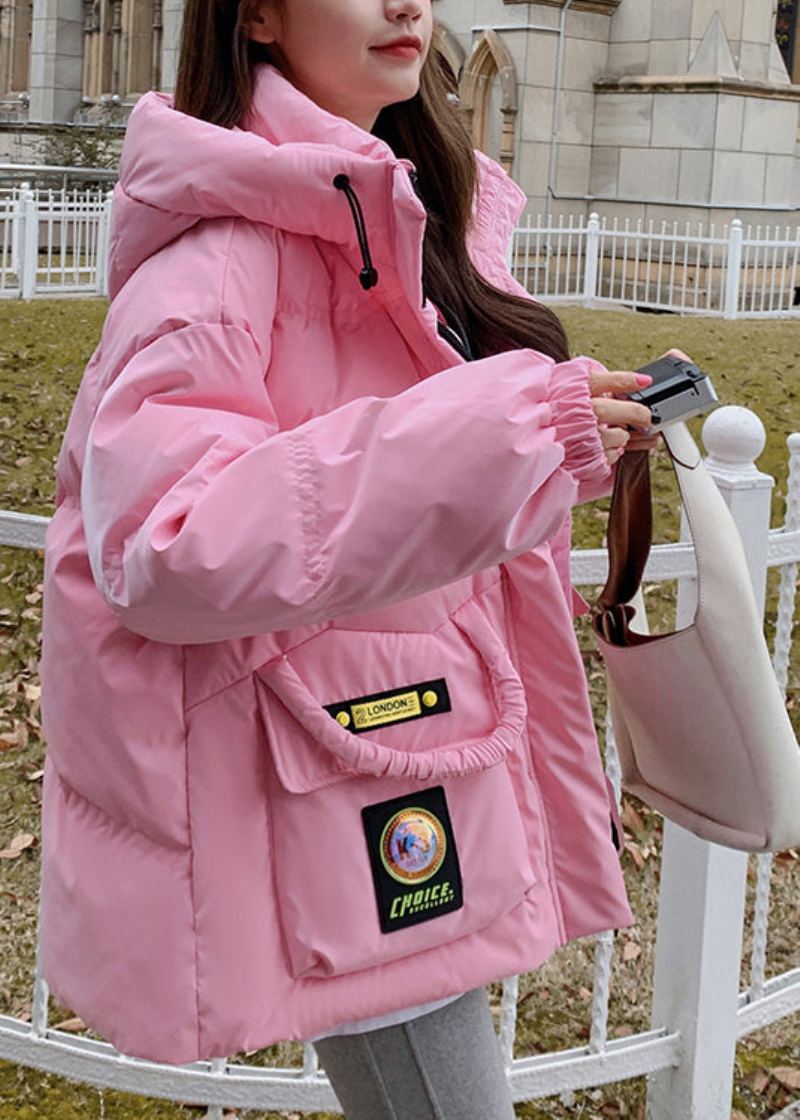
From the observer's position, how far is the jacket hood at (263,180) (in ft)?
5.55

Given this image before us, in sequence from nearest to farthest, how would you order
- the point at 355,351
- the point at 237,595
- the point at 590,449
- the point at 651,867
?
the point at 237,595, the point at 590,449, the point at 355,351, the point at 651,867

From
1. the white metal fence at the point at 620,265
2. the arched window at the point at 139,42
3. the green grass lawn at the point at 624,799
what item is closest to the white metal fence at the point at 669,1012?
the green grass lawn at the point at 624,799

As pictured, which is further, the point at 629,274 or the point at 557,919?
the point at 629,274

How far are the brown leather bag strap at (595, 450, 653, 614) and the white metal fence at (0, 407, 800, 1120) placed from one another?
786 millimetres

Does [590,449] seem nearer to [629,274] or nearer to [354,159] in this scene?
[354,159]

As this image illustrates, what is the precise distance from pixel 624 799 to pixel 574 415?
4640mm

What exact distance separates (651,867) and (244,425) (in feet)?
14.4

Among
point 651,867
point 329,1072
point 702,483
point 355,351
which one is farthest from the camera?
point 651,867

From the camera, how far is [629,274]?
57.1 feet

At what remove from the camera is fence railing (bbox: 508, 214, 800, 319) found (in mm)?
16125

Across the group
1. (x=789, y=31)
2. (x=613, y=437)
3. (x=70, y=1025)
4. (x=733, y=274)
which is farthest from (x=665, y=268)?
(x=613, y=437)

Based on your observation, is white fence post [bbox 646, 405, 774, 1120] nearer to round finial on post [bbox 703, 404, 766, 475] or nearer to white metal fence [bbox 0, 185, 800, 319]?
round finial on post [bbox 703, 404, 766, 475]

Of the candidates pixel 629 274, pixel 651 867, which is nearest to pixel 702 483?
pixel 651 867

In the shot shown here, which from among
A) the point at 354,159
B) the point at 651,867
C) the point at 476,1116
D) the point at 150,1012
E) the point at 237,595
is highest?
the point at 354,159
